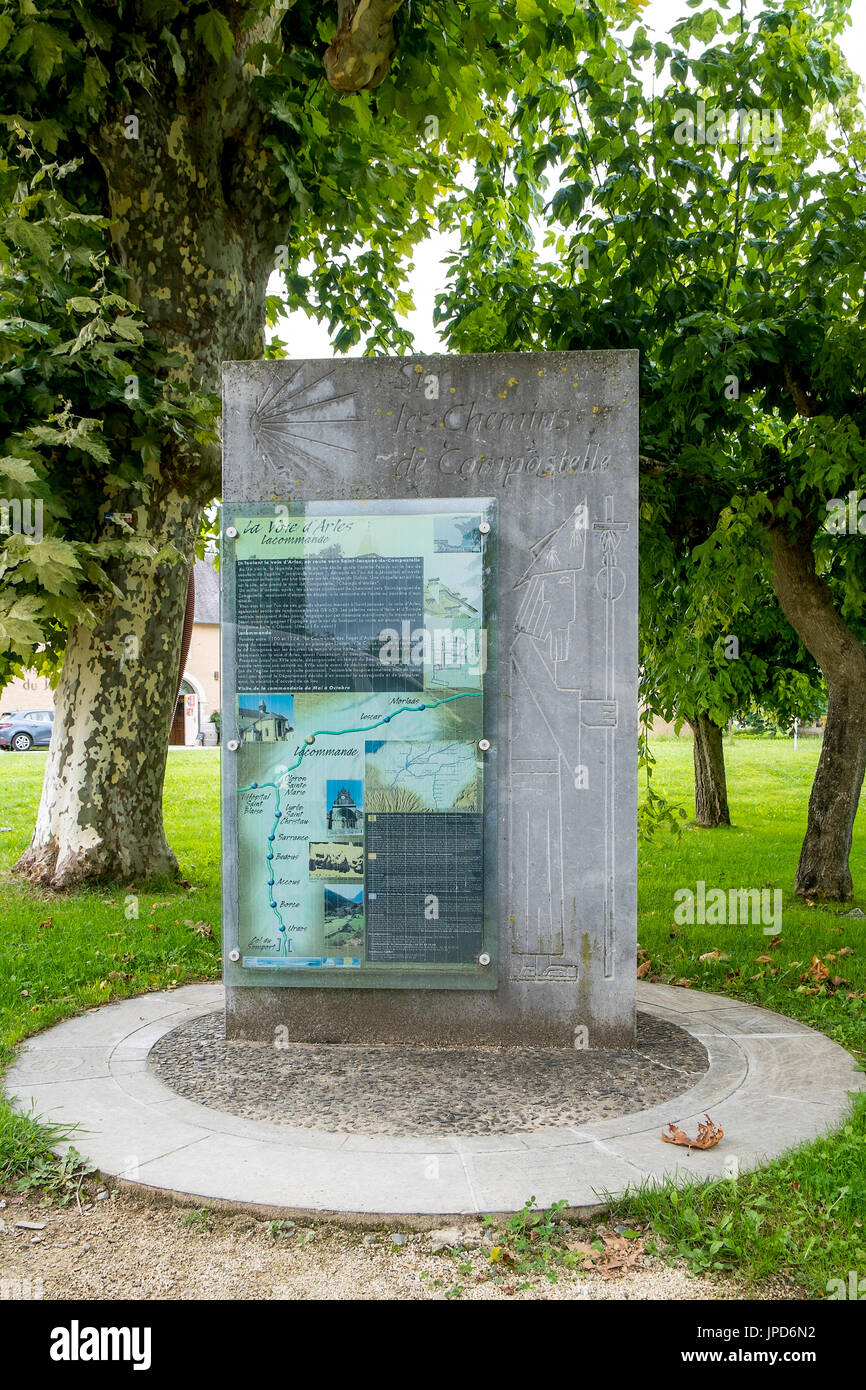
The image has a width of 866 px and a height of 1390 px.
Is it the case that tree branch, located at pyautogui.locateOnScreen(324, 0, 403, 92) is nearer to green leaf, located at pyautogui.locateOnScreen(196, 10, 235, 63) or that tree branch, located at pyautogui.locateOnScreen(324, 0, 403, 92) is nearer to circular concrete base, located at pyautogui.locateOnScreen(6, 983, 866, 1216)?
green leaf, located at pyautogui.locateOnScreen(196, 10, 235, 63)

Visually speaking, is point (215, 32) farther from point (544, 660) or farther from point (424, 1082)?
point (424, 1082)

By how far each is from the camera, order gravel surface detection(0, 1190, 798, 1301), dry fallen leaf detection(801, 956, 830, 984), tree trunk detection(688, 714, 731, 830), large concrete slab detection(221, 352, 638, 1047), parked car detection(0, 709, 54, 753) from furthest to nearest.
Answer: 1. parked car detection(0, 709, 54, 753)
2. tree trunk detection(688, 714, 731, 830)
3. dry fallen leaf detection(801, 956, 830, 984)
4. large concrete slab detection(221, 352, 638, 1047)
5. gravel surface detection(0, 1190, 798, 1301)

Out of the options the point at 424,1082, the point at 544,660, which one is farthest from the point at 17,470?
the point at 424,1082

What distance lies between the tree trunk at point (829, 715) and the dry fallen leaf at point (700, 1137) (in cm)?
553

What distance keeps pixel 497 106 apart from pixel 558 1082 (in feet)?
29.6

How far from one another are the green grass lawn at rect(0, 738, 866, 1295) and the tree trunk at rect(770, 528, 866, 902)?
424 mm

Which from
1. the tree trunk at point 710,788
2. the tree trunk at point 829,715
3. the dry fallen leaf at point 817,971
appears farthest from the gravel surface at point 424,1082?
the tree trunk at point 710,788

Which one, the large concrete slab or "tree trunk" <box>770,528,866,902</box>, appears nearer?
the large concrete slab

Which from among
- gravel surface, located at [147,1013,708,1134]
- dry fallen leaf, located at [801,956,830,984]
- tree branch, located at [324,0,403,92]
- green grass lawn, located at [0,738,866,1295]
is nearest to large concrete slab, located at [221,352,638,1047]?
gravel surface, located at [147,1013,708,1134]

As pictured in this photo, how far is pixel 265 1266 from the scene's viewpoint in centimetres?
305

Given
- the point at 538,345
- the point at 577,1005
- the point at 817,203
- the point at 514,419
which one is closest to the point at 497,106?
the point at 538,345

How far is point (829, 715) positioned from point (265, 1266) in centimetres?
726

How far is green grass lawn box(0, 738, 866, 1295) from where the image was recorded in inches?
125
